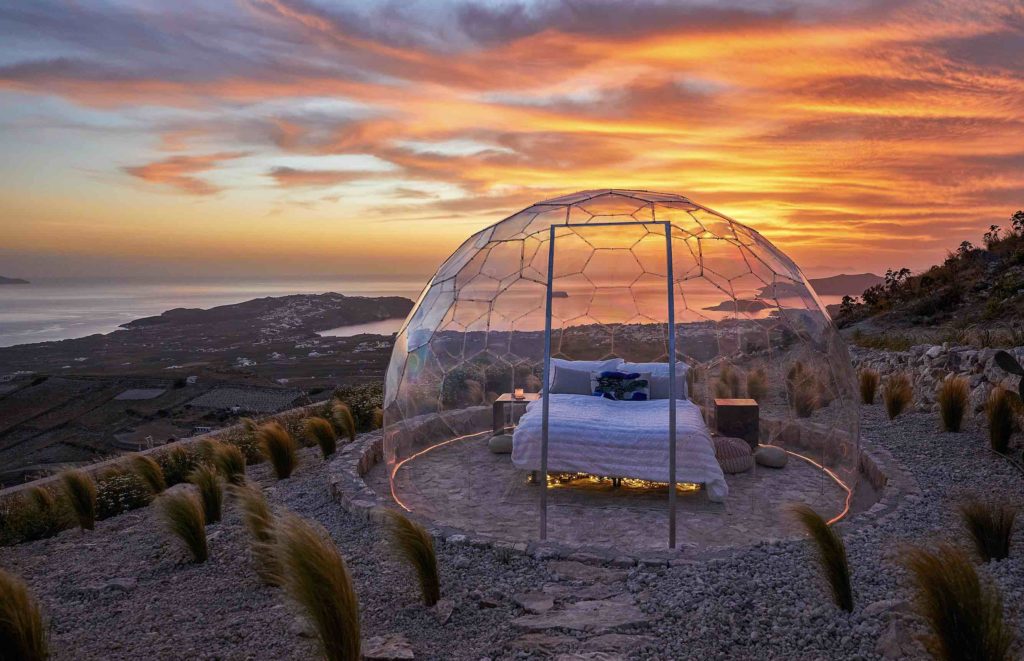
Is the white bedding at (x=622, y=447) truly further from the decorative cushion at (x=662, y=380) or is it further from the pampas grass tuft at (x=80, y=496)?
the pampas grass tuft at (x=80, y=496)

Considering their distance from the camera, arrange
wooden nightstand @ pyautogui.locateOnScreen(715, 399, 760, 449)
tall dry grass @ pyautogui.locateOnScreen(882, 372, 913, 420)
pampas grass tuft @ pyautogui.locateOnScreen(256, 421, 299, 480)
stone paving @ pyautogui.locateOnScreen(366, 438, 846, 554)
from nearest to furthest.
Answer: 1. stone paving @ pyautogui.locateOnScreen(366, 438, 846, 554)
2. pampas grass tuft @ pyautogui.locateOnScreen(256, 421, 299, 480)
3. wooden nightstand @ pyautogui.locateOnScreen(715, 399, 760, 449)
4. tall dry grass @ pyautogui.locateOnScreen(882, 372, 913, 420)

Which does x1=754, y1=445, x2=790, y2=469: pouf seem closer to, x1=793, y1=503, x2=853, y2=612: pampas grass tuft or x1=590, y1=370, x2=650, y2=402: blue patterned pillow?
x1=590, y1=370, x2=650, y2=402: blue patterned pillow

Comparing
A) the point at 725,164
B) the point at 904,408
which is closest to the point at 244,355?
the point at 725,164

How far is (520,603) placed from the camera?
164 inches

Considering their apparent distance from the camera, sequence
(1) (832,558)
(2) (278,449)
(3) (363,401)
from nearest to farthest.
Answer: (1) (832,558) < (2) (278,449) < (3) (363,401)

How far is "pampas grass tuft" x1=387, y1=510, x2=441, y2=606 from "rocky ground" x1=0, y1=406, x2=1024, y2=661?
0.12 m

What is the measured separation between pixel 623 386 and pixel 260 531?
4905 mm

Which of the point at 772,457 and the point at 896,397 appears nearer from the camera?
the point at 772,457

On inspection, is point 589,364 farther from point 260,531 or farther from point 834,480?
point 260,531

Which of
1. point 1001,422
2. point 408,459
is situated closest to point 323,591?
point 408,459

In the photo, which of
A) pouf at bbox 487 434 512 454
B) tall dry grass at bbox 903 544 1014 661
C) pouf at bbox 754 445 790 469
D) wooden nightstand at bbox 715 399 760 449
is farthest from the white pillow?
tall dry grass at bbox 903 544 1014 661

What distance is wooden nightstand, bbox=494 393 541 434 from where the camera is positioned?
8875mm

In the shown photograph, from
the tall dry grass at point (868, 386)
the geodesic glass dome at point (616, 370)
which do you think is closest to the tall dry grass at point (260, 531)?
the geodesic glass dome at point (616, 370)

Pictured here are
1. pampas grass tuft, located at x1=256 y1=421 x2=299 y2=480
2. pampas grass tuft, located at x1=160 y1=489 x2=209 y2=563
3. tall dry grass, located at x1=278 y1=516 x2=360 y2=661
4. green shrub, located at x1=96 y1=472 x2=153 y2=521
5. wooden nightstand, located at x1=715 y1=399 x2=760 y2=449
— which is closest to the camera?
tall dry grass, located at x1=278 y1=516 x2=360 y2=661
